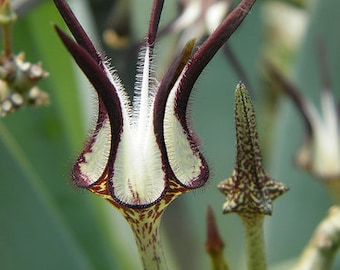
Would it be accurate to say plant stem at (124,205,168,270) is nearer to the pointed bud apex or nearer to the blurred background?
the pointed bud apex

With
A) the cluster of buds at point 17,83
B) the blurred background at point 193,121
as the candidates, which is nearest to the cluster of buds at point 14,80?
the cluster of buds at point 17,83

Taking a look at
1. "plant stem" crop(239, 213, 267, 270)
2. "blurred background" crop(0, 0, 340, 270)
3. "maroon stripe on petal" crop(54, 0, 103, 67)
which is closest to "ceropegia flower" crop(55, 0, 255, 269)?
"maroon stripe on petal" crop(54, 0, 103, 67)

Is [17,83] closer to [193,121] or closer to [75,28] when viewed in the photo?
[75,28]

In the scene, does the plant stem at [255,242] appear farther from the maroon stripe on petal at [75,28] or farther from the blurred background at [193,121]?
the blurred background at [193,121]

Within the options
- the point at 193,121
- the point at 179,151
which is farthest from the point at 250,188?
the point at 193,121

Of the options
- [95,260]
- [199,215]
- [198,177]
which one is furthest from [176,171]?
[199,215]

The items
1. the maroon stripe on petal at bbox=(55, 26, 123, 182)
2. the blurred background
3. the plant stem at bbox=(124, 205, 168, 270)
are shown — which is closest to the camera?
the maroon stripe on petal at bbox=(55, 26, 123, 182)

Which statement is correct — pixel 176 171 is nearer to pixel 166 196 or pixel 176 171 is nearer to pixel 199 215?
pixel 166 196
